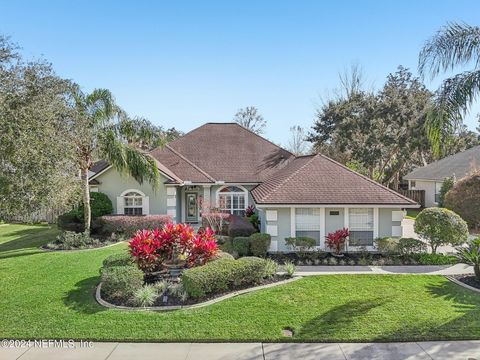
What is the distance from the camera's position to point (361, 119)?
113 ft

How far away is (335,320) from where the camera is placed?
28.9 feet

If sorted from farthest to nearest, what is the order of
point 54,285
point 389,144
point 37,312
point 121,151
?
point 389,144
point 121,151
point 54,285
point 37,312

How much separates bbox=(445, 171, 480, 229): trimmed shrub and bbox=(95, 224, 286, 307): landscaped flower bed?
1520cm

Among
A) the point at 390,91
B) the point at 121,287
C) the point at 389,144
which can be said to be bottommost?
the point at 121,287

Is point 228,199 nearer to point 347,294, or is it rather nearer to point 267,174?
point 267,174

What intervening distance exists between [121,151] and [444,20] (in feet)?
46.4

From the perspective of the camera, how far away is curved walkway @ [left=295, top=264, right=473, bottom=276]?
12.6 metres

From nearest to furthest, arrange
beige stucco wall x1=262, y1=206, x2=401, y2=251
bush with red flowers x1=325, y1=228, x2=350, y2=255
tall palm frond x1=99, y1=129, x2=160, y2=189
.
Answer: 1. bush with red flowers x1=325, y1=228, x2=350, y2=255
2. beige stucco wall x1=262, y1=206, x2=401, y2=251
3. tall palm frond x1=99, y1=129, x2=160, y2=189

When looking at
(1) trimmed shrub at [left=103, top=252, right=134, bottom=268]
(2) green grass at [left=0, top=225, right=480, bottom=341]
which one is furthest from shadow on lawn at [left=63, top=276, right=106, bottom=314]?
(1) trimmed shrub at [left=103, top=252, right=134, bottom=268]

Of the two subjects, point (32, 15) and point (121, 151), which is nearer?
point (32, 15)

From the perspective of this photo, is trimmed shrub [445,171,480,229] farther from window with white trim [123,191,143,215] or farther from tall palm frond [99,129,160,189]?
window with white trim [123,191,143,215]

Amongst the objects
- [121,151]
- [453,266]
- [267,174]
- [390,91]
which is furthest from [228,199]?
[390,91]

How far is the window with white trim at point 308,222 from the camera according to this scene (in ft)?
51.2

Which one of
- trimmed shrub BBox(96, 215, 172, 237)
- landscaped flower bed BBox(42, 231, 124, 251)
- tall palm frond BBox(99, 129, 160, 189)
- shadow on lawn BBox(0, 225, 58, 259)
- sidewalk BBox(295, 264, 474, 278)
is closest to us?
sidewalk BBox(295, 264, 474, 278)
